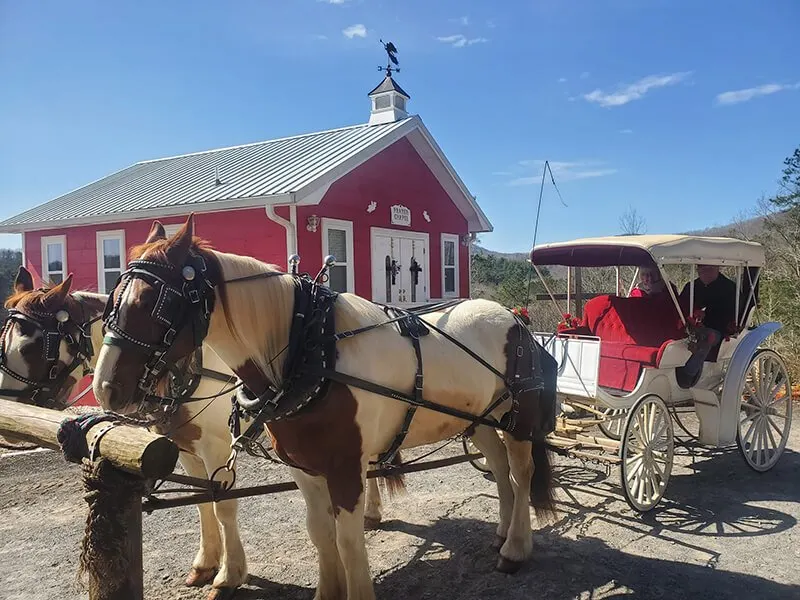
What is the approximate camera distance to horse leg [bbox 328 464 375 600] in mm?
2896

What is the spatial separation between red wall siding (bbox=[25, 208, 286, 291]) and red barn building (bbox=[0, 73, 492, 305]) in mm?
19

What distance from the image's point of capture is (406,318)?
3377 millimetres

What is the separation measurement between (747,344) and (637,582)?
3.04 meters

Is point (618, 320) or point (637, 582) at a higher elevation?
point (618, 320)

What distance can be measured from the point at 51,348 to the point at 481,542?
127 inches

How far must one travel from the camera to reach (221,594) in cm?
354

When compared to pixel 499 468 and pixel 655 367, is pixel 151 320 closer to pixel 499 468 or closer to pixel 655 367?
pixel 499 468

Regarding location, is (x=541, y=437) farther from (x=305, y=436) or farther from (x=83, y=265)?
(x=83, y=265)

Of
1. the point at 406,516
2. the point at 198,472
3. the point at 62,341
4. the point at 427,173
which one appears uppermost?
the point at 427,173

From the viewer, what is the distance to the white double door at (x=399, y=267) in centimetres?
1048

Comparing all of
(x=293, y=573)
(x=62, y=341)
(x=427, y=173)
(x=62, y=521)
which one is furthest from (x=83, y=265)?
(x=293, y=573)

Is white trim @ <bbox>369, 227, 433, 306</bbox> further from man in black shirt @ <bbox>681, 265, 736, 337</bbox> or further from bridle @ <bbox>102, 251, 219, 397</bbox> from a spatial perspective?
bridle @ <bbox>102, 251, 219, 397</bbox>

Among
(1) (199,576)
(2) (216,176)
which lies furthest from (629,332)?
(2) (216,176)

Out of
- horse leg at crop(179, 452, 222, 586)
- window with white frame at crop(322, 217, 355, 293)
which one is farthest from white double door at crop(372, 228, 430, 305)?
horse leg at crop(179, 452, 222, 586)
